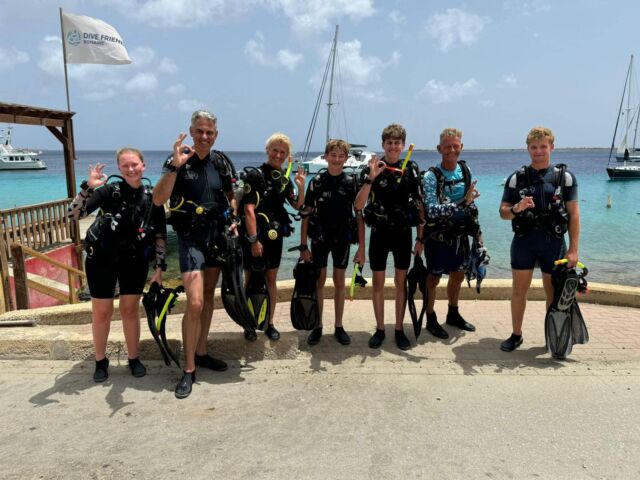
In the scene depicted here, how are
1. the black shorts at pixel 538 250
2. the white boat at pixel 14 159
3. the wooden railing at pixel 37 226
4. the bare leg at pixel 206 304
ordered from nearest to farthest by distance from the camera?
the bare leg at pixel 206 304 → the black shorts at pixel 538 250 → the wooden railing at pixel 37 226 → the white boat at pixel 14 159

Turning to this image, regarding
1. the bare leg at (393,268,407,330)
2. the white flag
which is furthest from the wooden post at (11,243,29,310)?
the white flag

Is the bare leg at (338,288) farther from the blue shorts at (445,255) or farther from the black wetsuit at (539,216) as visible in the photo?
the black wetsuit at (539,216)

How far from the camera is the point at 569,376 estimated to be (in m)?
3.70

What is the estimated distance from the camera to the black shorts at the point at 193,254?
138 inches

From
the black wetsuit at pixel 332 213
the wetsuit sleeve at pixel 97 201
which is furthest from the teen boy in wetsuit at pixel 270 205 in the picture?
the wetsuit sleeve at pixel 97 201

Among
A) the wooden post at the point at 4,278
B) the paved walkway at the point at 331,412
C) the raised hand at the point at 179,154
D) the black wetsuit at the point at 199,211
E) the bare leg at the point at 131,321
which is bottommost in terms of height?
the wooden post at the point at 4,278

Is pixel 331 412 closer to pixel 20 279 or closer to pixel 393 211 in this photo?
pixel 393 211

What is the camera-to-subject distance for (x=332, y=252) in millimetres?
4262

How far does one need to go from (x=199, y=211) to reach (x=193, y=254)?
0.33 meters

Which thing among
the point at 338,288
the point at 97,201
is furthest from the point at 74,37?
the point at 338,288

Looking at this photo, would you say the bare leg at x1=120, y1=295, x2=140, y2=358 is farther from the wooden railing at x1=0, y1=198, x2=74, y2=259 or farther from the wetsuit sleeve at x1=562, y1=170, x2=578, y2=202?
the wooden railing at x1=0, y1=198, x2=74, y2=259

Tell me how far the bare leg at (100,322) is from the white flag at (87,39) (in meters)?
9.93

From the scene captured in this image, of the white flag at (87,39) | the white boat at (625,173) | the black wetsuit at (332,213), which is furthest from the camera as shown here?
the white boat at (625,173)

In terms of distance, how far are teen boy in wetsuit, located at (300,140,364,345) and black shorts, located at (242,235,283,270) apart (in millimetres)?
249
